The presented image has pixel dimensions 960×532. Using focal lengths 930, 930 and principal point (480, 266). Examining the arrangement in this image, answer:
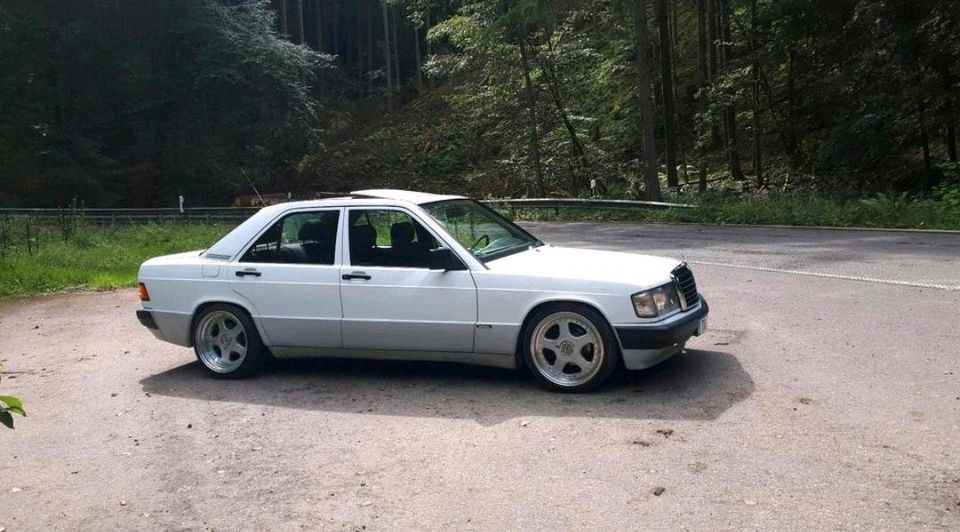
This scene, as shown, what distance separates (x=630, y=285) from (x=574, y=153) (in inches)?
1134

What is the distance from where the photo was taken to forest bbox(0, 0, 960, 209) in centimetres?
2545

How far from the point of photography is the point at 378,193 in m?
7.95

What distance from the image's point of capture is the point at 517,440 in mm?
5723

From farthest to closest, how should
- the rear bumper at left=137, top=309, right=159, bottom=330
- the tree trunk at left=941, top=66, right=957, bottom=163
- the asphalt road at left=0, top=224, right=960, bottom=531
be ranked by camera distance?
the tree trunk at left=941, top=66, right=957, bottom=163, the rear bumper at left=137, top=309, right=159, bottom=330, the asphalt road at left=0, top=224, right=960, bottom=531

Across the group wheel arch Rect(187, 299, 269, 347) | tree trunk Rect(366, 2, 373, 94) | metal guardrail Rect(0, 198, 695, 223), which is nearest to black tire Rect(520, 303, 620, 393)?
wheel arch Rect(187, 299, 269, 347)

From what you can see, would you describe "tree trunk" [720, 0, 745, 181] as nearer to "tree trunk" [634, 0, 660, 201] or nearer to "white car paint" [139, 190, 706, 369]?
"tree trunk" [634, 0, 660, 201]

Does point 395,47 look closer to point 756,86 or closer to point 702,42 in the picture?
point 702,42

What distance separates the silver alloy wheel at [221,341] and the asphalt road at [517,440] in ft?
0.64

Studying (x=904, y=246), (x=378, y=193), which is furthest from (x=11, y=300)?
(x=904, y=246)

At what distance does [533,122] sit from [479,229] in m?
25.8

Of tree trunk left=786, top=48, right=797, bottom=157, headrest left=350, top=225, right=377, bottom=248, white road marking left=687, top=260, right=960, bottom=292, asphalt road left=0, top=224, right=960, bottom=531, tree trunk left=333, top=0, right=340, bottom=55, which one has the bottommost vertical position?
asphalt road left=0, top=224, right=960, bottom=531

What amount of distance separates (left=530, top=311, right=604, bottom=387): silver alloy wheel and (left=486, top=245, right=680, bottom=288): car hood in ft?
1.10

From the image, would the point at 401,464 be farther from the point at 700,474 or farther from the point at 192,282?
the point at 192,282

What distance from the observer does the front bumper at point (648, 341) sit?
21.2 ft
